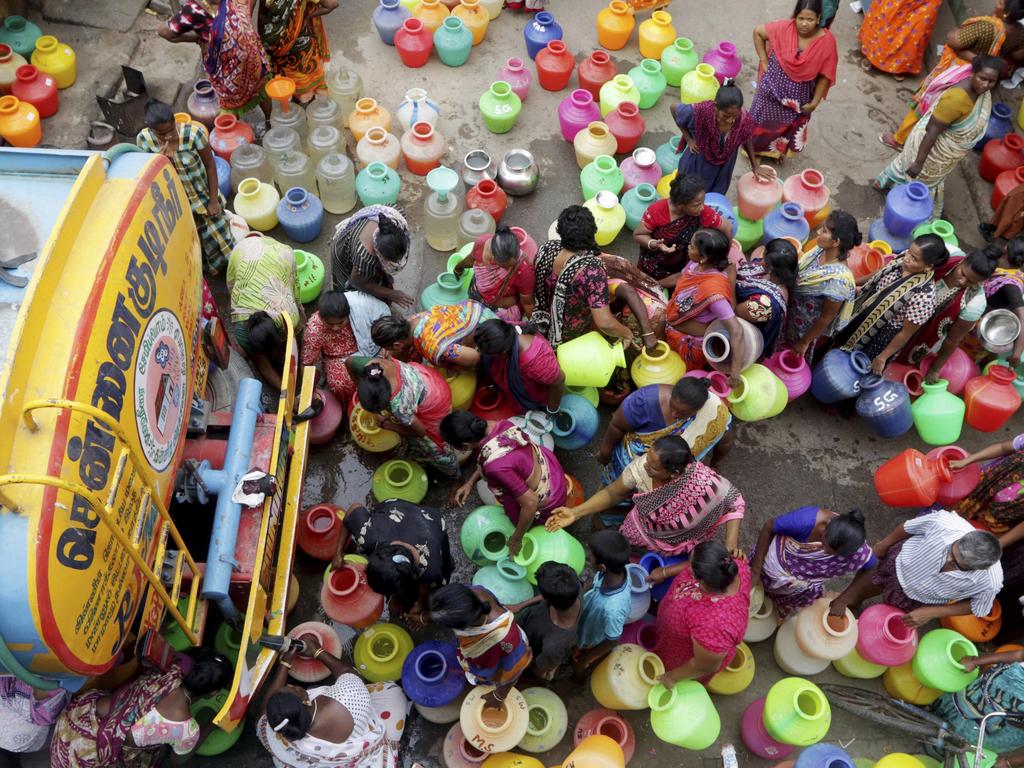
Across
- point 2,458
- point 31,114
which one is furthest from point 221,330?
point 31,114

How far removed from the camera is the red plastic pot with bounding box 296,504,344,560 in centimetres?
421

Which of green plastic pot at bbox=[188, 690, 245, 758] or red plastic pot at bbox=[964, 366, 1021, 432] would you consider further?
red plastic pot at bbox=[964, 366, 1021, 432]

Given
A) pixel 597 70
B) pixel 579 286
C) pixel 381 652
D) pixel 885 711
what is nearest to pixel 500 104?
pixel 597 70

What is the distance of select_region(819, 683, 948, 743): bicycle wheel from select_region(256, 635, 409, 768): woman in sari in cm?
232

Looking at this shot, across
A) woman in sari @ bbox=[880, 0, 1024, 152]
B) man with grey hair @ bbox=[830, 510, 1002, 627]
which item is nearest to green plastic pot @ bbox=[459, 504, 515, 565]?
man with grey hair @ bbox=[830, 510, 1002, 627]

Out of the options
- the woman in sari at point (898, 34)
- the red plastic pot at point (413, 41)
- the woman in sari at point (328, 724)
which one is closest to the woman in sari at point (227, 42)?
the red plastic pot at point (413, 41)

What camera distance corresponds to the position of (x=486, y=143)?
6812 millimetres

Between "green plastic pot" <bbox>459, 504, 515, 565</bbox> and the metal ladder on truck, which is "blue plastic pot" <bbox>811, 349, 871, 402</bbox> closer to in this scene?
"green plastic pot" <bbox>459, 504, 515, 565</bbox>

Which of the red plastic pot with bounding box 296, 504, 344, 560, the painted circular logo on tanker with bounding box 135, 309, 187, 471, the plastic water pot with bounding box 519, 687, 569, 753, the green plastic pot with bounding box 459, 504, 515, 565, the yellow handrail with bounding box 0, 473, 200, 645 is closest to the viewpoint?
the yellow handrail with bounding box 0, 473, 200, 645

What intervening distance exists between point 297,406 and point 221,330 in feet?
1.98

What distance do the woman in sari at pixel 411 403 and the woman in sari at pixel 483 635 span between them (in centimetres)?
108

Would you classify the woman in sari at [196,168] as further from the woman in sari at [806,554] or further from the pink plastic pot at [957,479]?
the pink plastic pot at [957,479]

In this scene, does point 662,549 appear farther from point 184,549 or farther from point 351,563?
point 184,549

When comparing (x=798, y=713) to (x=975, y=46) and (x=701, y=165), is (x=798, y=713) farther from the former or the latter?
(x=975, y=46)
